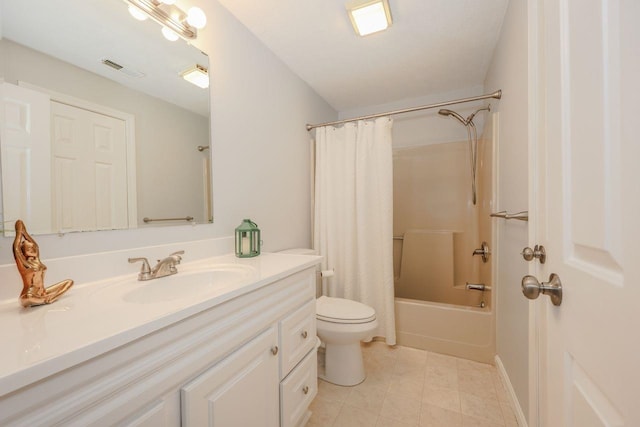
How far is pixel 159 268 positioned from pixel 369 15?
1650mm

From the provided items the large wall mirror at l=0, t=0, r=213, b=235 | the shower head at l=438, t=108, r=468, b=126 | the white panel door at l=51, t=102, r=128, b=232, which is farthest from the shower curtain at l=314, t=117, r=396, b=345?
the white panel door at l=51, t=102, r=128, b=232

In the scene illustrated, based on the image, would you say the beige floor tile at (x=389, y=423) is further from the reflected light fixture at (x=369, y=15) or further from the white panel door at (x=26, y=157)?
the reflected light fixture at (x=369, y=15)

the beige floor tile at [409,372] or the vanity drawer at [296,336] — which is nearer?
the vanity drawer at [296,336]

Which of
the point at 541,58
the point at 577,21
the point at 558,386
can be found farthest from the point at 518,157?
the point at 558,386

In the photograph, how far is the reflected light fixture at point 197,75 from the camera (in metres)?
1.26

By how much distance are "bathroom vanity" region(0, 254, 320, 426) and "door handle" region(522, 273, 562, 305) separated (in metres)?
0.75

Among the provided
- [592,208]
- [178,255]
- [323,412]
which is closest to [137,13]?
[178,255]

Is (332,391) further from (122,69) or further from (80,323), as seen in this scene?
(122,69)

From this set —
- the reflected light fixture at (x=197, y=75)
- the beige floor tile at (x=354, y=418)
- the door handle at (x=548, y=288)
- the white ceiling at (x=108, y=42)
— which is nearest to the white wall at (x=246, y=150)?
the reflected light fixture at (x=197, y=75)

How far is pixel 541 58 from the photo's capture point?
2.27ft

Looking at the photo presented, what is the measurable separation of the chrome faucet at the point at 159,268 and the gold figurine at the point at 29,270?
0.27m

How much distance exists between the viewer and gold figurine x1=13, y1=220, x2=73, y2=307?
660 millimetres

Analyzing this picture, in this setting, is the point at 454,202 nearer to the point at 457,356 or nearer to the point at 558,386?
the point at 457,356

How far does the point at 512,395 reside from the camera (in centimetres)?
141
